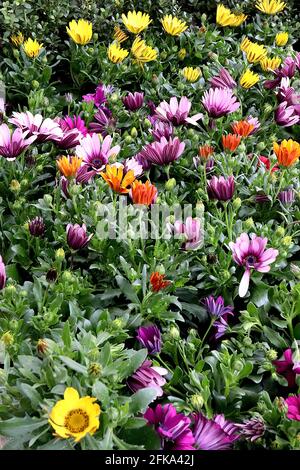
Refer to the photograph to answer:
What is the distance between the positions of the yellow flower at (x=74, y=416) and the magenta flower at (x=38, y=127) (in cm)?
76

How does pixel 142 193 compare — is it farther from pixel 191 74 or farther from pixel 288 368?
pixel 191 74

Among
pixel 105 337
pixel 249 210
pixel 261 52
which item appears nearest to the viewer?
pixel 105 337

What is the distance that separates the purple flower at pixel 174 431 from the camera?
1.03 m

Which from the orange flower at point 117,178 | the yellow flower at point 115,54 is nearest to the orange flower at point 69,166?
the orange flower at point 117,178

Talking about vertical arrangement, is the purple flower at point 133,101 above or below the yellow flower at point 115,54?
below

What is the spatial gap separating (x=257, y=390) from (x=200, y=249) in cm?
35

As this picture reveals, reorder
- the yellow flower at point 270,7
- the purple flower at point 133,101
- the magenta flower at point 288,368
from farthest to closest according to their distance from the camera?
the yellow flower at point 270,7
the purple flower at point 133,101
the magenta flower at point 288,368

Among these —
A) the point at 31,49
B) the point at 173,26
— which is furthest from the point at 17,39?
the point at 173,26

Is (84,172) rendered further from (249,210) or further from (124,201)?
(249,210)

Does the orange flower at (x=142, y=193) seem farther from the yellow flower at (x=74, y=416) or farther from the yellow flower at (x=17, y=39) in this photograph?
the yellow flower at (x=17, y=39)

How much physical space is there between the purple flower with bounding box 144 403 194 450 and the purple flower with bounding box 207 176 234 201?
54 centimetres

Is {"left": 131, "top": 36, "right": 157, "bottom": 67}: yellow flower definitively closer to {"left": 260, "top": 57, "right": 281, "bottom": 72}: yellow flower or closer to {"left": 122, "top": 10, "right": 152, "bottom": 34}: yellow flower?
{"left": 122, "top": 10, "right": 152, "bottom": 34}: yellow flower
